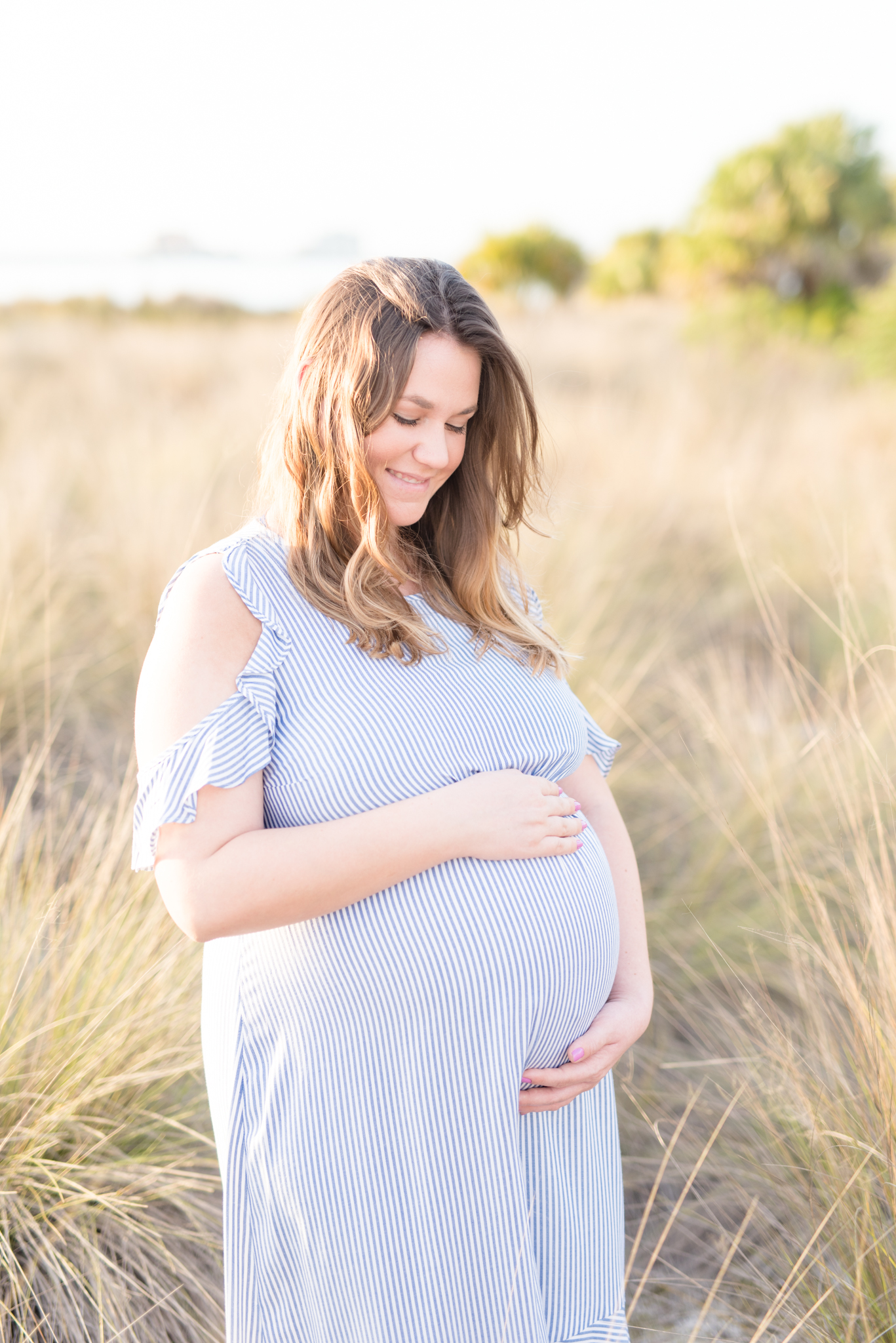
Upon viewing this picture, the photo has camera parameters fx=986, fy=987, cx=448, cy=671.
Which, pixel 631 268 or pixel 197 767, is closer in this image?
pixel 197 767

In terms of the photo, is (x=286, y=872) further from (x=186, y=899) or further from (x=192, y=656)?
(x=192, y=656)

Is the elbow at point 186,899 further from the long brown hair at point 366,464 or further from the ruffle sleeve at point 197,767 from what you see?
the long brown hair at point 366,464

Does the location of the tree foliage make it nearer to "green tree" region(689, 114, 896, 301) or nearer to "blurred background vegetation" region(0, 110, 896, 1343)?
"green tree" region(689, 114, 896, 301)

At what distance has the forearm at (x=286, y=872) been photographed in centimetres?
114

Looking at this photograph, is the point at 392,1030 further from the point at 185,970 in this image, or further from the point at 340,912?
the point at 185,970

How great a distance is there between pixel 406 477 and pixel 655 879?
1.88 metres

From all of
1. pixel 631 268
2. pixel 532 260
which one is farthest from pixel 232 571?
pixel 631 268

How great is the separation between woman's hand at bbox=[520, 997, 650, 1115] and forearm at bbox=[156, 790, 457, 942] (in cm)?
39

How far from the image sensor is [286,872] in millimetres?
1141

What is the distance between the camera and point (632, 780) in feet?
10.5

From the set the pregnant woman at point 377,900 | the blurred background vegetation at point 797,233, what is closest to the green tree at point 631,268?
the blurred background vegetation at point 797,233

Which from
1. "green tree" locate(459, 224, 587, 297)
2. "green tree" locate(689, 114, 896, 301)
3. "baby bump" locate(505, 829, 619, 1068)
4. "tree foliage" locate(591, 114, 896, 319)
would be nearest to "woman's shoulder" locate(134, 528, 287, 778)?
"baby bump" locate(505, 829, 619, 1068)

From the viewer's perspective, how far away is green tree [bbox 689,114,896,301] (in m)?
13.3

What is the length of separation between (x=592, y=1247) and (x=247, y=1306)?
1.59ft
